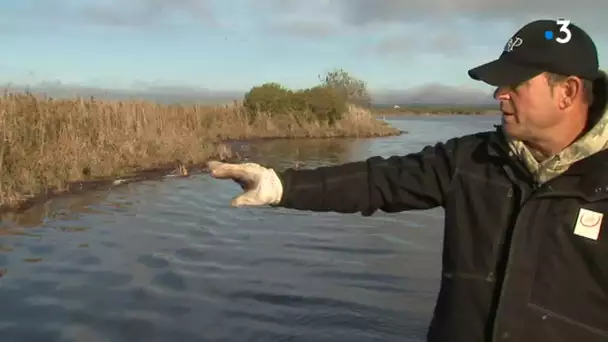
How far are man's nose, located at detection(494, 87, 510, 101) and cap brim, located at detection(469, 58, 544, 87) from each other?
0.14 feet

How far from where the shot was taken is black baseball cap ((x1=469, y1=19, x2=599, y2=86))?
207 centimetres

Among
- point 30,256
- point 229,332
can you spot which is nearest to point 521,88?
point 229,332

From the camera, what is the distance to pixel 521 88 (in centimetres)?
212

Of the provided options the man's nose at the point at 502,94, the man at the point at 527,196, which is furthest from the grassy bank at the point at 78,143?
the man's nose at the point at 502,94

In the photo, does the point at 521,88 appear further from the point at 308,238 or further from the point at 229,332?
the point at 308,238

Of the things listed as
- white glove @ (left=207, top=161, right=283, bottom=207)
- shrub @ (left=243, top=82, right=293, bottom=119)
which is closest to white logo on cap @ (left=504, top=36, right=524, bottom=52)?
white glove @ (left=207, top=161, right=283, bottom=207)

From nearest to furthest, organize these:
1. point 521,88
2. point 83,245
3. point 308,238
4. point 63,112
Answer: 1. point 521,88
2. point 83,245
3. point 308,238
4. point 63,112

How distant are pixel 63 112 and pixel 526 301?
1315 cm

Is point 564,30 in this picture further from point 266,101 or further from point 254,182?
point 266,101

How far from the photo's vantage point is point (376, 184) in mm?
2459

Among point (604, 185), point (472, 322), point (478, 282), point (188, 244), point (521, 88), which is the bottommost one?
point (188, 244)

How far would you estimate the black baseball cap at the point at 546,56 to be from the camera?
2066mm

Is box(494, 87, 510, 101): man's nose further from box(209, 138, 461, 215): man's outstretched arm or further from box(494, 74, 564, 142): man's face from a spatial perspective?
box(209, 138, 461, 215): man's outstretched arm

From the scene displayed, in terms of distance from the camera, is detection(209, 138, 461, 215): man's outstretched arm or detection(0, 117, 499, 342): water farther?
detection(0, 117, 499, 342): water
